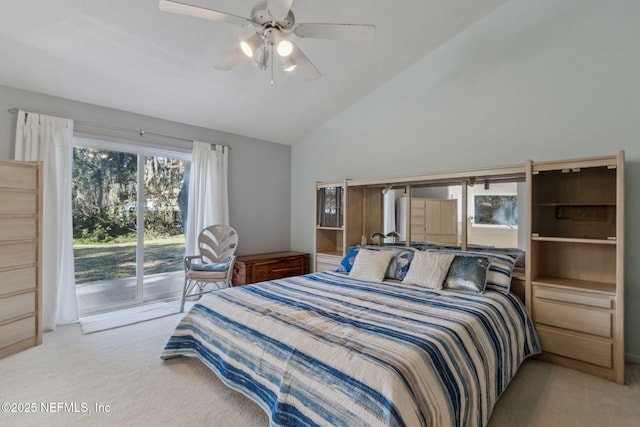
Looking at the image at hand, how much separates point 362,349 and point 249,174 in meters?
3.71

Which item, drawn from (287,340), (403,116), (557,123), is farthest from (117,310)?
(557,123)

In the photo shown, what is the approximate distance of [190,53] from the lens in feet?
9.23

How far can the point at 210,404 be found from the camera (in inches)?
76.5

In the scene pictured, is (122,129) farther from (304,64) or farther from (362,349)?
(362,349)

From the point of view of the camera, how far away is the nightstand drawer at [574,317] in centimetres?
229

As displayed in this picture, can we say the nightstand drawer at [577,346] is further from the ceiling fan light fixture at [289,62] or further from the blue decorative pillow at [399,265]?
the ceiling fan light fixture at [289,62]

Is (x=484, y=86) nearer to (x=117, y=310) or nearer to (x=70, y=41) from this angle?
(x=70, y=41)

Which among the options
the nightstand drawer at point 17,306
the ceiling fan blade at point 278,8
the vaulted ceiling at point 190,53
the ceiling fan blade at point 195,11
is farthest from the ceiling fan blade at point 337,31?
the nightstand drawer at point 17,306

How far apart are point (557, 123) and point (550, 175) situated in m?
0.55

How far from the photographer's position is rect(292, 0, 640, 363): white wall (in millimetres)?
2512

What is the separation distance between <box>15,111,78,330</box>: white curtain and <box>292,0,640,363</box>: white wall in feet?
11.3

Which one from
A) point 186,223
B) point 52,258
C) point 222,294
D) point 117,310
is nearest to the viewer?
point 222,294

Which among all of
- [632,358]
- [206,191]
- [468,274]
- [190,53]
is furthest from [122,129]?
[632,358]

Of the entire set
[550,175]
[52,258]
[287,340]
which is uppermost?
A: [550,175]
